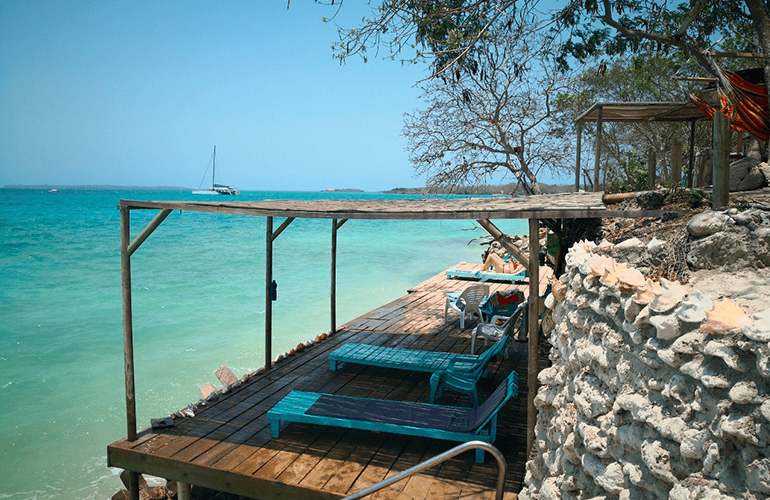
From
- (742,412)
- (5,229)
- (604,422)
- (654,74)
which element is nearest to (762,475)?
(742,412)

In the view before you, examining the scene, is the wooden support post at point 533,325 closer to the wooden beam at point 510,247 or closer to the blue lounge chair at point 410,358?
the wooden beam at point 510,247

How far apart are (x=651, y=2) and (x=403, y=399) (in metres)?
7.98

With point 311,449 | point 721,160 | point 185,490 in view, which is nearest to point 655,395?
point 721,160

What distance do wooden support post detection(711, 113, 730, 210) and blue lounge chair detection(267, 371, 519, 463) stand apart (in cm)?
229

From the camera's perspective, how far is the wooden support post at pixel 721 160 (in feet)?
12.3

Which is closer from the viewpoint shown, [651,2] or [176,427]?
[176,427]

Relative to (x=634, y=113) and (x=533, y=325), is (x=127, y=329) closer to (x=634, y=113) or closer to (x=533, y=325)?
(x=533, y=325)

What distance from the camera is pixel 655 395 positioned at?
2283mm

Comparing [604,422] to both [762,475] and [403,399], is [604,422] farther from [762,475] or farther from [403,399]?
[403,399]

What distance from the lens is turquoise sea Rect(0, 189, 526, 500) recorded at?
8742 millimetres

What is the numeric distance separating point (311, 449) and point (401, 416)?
2.97ft

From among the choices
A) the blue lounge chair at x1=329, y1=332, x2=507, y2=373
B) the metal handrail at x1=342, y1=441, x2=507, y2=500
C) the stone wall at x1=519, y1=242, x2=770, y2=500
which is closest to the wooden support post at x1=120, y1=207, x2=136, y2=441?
the blue lounge chair at x1=329, y1=332, x2=507, y2=373

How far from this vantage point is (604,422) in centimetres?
267

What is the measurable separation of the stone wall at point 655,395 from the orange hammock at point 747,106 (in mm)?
4956
